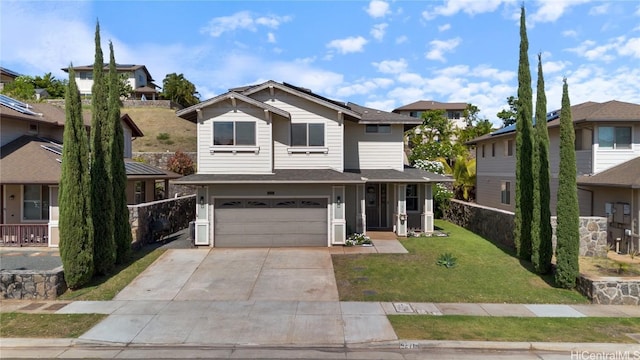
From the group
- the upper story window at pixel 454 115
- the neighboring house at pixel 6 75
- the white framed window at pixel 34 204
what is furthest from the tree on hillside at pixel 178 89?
the white framed window at pixel 34 204

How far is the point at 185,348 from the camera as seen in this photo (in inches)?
317

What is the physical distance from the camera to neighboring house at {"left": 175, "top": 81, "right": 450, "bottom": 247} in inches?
667

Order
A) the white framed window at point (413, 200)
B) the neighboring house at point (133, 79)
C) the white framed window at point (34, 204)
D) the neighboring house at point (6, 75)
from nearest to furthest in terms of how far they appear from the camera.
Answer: the white framed window at point (34, 204), the white framed window at point (413, 200), the neighboring house at point (6, 75), the neighboring house at point (133, 79)

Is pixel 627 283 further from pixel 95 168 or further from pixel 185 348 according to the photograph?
pixel 95 168

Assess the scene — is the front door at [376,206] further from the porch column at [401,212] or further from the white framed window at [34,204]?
the white framed window at [34,204]

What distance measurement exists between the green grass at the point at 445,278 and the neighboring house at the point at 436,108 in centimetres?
5434

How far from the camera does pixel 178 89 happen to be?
7056cm

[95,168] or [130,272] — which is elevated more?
[95,168]

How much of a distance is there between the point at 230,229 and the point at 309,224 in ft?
11.0

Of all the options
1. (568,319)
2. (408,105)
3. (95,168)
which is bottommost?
(568,319)

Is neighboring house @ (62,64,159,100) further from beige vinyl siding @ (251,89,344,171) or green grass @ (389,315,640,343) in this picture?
green grass @ (389,315,640,343)

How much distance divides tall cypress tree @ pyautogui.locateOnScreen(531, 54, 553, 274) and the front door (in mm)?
9089

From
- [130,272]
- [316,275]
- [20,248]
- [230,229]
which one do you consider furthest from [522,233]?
[20,248]

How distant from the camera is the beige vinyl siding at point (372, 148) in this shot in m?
20.9
